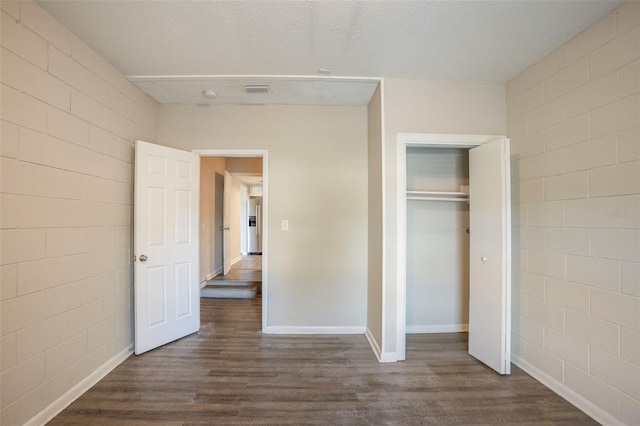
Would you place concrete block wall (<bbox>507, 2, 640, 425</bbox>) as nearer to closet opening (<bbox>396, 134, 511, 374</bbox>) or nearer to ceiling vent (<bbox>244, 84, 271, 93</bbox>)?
closet opening (<bbox>396, 134, 511, 374</bbox>)

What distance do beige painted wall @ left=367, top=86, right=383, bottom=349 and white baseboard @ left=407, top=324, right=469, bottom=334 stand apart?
57cm

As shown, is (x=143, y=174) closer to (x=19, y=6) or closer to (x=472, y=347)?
(x=19, y=6)

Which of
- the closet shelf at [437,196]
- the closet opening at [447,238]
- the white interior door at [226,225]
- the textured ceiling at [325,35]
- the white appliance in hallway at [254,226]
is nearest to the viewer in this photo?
the textured ceiling at [325,35]

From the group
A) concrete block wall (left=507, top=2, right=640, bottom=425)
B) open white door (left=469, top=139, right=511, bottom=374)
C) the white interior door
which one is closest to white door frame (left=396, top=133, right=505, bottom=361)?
open white door (left=469, top=139, right=511, bottom=374)

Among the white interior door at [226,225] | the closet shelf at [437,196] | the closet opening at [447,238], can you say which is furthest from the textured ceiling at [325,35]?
the white interior door at [226,225]

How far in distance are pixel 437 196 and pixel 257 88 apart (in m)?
2.24

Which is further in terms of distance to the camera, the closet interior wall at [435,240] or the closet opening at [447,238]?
the closet interior wall at [435,240]

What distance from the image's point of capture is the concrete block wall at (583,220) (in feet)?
5.27

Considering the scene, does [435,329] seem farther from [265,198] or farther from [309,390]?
[265,198]

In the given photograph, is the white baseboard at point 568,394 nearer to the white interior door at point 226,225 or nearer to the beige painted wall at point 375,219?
the beige painted wall at point 375,219

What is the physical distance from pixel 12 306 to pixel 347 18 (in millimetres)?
2714

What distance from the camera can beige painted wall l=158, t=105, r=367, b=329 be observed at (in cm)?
303

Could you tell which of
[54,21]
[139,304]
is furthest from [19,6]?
[139,304]

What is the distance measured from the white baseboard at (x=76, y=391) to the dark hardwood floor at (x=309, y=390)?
47 millimetres
